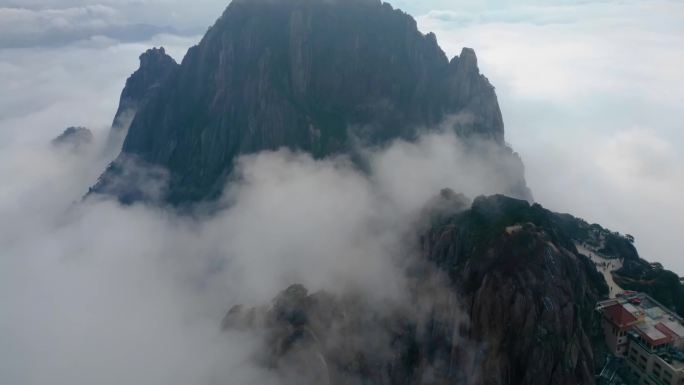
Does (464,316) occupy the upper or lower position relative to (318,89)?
lower

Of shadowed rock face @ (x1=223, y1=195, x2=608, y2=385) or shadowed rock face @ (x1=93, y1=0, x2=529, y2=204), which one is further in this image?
shadowed rock face @ (x1=93, y1=0, x2=529, y2=204)

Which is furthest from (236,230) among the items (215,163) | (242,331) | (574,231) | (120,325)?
(574,231)

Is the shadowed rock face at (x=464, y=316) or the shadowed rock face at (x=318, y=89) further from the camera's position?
the shadowed rock face at (x=318, y=89)

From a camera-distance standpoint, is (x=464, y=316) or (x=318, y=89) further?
(x=318, y=89)

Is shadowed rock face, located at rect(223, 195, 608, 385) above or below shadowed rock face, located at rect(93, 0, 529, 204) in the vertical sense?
below
